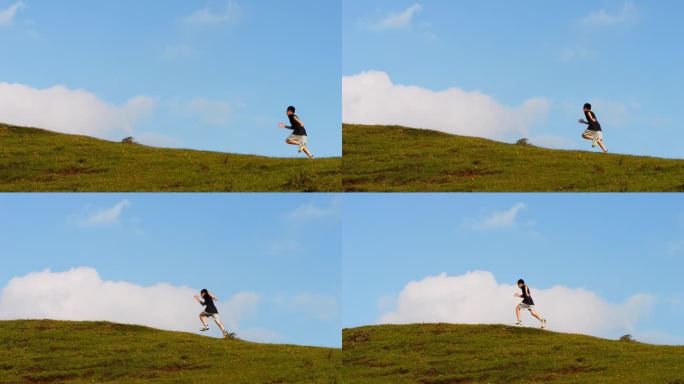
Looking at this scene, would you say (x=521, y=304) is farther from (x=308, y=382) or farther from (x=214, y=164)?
(x=214, y=164)

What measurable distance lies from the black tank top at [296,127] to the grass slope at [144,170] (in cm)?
500

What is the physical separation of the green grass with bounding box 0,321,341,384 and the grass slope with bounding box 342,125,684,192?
12.2 metres

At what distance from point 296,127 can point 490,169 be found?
16.6 metres

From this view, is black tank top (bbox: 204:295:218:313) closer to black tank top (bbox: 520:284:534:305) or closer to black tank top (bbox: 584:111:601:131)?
black tank top (bbox: 520:284:534:305)

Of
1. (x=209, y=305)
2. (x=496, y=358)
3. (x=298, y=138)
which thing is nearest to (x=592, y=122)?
(x=496, y=358)

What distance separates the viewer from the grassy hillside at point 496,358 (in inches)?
1907

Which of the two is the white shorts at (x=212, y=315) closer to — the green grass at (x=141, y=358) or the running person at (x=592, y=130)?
the green grass at (x=141, y=358)

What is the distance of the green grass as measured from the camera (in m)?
48.7

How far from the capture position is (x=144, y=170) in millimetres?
60094

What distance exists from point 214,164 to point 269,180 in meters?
6.54

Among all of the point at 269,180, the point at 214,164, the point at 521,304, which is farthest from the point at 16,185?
the point at 521,304

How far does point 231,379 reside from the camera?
4769cm

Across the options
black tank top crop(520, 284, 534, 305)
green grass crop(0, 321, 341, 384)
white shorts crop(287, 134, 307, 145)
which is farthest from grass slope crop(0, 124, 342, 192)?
black tank top crop(520, 284, 534, 305)

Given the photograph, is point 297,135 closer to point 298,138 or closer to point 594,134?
point 298,138
